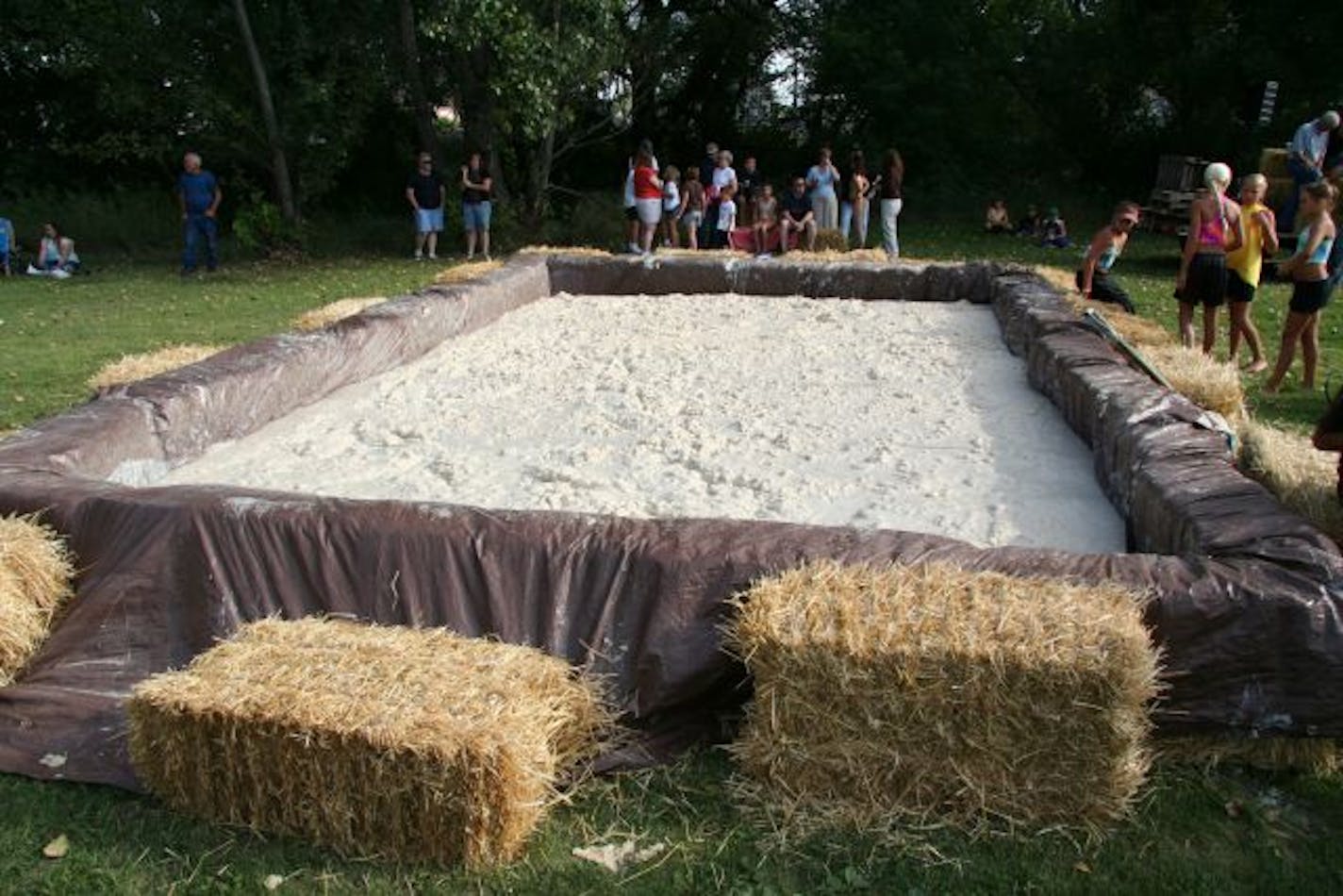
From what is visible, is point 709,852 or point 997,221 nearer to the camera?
point 709,852

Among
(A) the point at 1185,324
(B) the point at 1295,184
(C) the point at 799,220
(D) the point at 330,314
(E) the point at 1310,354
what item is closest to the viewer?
(E) the point at 1310,354

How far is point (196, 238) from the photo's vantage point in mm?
14664

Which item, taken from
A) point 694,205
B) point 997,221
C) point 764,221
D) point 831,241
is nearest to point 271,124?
point 694,205

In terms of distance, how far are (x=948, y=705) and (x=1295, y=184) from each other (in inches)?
→ 440

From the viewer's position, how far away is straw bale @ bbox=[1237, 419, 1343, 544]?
4.24m

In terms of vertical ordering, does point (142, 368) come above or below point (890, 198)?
below

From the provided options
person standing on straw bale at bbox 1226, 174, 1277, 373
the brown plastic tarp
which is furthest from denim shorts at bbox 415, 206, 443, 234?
the brown plastic tarp

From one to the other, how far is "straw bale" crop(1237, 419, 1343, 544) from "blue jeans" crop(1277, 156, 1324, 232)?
5053 millimetres

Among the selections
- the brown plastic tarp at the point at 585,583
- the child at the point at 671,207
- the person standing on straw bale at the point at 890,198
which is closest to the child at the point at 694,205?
the child at the point at 671,207

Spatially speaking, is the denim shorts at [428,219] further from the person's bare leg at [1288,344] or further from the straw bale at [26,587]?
the straw bale at [26,587]

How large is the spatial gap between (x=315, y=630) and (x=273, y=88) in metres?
14.9

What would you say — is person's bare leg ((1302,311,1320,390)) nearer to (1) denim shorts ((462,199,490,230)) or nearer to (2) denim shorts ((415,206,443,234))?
(1) denim shorts ((462,199,490,230))

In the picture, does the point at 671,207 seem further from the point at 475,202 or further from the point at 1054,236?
the point at 1054,236

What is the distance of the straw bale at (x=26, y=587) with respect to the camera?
3.48 m
